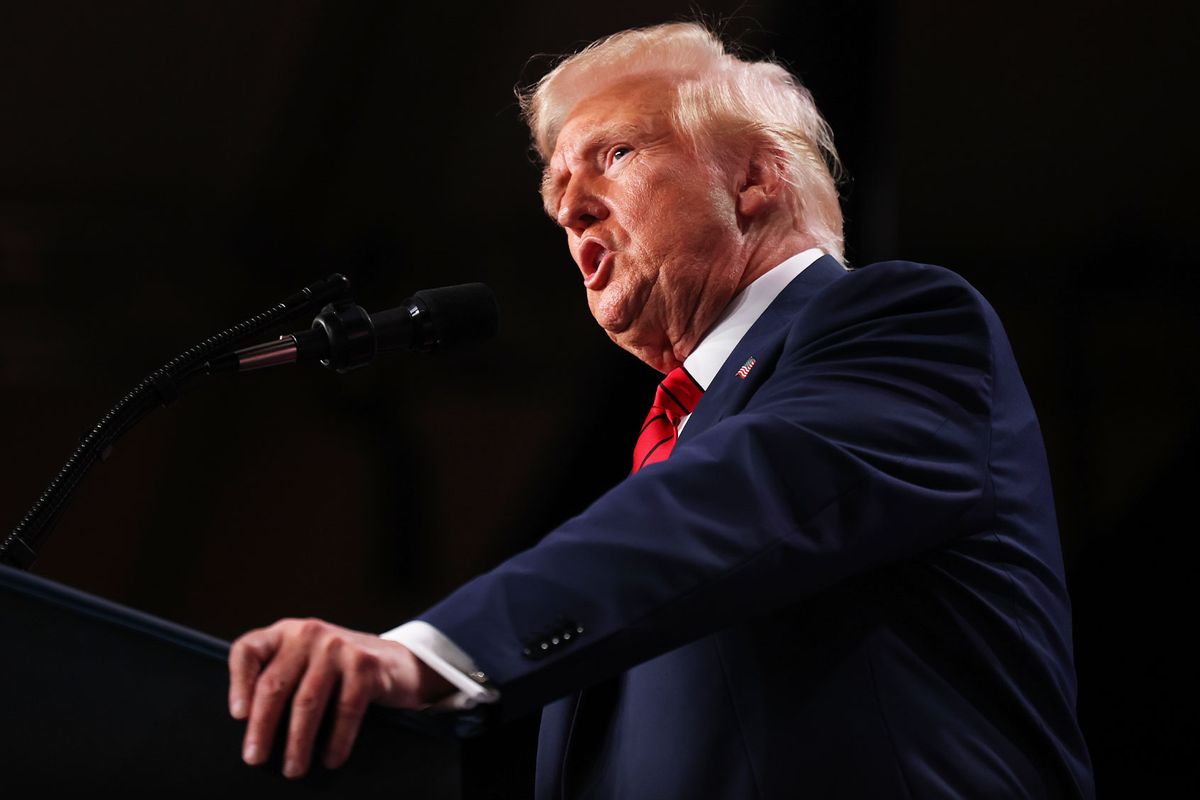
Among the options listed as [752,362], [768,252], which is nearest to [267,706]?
[752,362]

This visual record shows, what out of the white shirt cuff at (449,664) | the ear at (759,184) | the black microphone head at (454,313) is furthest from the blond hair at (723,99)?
the white shirt cuff at (449,664)

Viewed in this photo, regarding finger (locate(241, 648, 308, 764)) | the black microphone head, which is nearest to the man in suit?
finger (locate(241, 648, 308, 764))

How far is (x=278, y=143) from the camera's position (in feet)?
8.46

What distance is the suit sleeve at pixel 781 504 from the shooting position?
0.80m

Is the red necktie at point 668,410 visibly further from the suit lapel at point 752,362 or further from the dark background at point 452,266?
the dark background at point 452,266

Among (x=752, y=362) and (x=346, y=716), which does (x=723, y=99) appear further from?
(x=346, y=716)

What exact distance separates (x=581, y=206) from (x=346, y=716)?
40.3 inches

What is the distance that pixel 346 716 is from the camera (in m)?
0.71

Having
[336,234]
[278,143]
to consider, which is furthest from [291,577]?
[278,143]

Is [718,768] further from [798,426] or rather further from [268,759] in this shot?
[268,759]

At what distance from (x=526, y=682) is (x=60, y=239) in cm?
196

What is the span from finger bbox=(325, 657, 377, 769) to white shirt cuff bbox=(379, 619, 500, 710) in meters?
0.05

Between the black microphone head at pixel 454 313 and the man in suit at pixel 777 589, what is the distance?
0.25 m

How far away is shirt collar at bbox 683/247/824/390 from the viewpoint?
1497 millimetres
